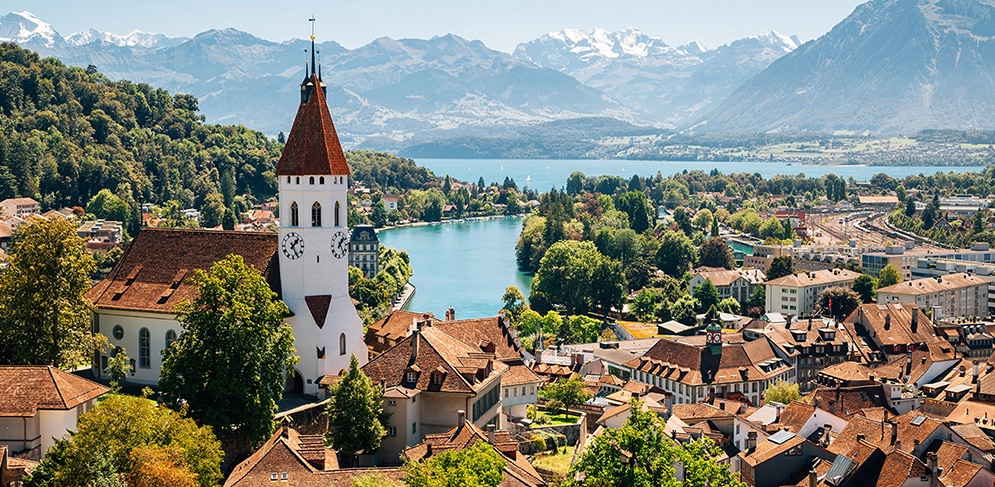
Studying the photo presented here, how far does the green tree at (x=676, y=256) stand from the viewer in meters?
106

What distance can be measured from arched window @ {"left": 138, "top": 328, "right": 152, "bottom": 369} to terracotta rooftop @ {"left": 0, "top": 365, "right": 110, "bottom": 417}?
7.25 m

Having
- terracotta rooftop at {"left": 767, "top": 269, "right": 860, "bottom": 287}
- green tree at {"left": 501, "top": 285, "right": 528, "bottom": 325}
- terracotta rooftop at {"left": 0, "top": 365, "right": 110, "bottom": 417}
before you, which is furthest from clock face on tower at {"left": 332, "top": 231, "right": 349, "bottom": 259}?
terracotta rooftop at {"left": 767, "top": 269, "right": 860, "bottom": 287}

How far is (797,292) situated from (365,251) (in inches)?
1286

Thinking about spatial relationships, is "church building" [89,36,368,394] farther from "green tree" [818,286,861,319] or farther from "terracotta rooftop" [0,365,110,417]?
"green tree" [818,286,861,319]

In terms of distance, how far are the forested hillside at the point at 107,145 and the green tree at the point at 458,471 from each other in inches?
3078

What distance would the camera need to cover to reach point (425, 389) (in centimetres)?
3250

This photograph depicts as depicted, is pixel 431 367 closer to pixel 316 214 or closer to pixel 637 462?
pixel 316 214

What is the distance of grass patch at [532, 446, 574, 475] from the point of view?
3328 centimetres

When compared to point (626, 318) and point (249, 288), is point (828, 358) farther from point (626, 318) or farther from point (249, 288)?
point (249, 288)

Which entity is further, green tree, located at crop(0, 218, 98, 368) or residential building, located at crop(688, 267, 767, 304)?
residential building, located at crop(688, 267, 767, 304)

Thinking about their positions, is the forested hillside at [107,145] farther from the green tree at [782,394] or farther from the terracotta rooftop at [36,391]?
the terracotta rooftop at [36,391]

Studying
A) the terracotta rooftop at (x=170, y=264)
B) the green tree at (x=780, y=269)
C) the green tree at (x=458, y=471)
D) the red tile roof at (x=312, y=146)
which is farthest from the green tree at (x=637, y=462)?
the green tree at (x=780, y=269)

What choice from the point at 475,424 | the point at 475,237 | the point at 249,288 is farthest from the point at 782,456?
the point at 475,237

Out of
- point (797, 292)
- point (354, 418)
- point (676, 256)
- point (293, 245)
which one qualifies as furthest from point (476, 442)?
point (676, 256)
